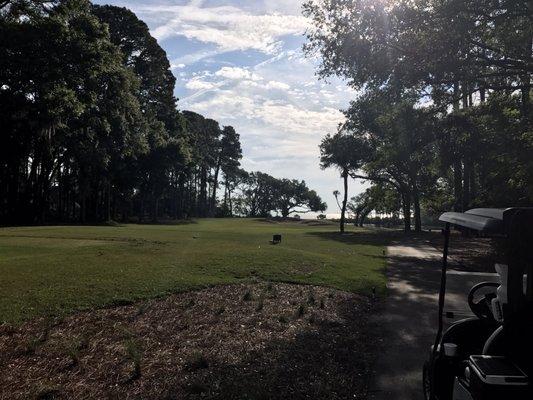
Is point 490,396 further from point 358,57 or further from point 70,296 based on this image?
point 358,57

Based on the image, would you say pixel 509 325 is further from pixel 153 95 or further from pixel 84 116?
pixel 153 95

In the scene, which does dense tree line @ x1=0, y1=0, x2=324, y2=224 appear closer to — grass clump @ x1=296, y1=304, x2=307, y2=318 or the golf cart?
grass clump @ x1=296, y1=304, x2=307, y2=318

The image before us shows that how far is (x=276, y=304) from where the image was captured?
1032 cm

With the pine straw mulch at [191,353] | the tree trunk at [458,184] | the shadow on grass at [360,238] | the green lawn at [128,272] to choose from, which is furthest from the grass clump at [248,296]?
the tree trunk at [458,184]

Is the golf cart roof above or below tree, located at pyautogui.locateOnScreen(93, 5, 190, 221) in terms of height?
below

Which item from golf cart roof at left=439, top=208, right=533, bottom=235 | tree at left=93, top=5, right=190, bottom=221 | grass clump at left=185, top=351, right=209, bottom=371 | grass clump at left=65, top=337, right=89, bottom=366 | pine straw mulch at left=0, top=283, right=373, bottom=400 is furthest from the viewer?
tree at left=93, top=5, right=190, bottom=221

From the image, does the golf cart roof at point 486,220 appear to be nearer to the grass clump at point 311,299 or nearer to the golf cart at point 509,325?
the golf cart at point 509,325

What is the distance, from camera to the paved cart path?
5930 millimetres

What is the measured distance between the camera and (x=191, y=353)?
22.4 feet

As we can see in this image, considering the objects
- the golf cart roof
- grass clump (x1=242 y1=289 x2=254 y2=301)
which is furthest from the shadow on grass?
the golf cart roof

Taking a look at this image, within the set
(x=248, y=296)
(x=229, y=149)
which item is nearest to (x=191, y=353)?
(x=248, y=296)

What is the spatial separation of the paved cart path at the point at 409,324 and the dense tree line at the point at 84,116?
17.0m

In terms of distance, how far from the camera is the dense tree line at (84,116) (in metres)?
22.4

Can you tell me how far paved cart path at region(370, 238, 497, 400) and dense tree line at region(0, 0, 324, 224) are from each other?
670 inches
